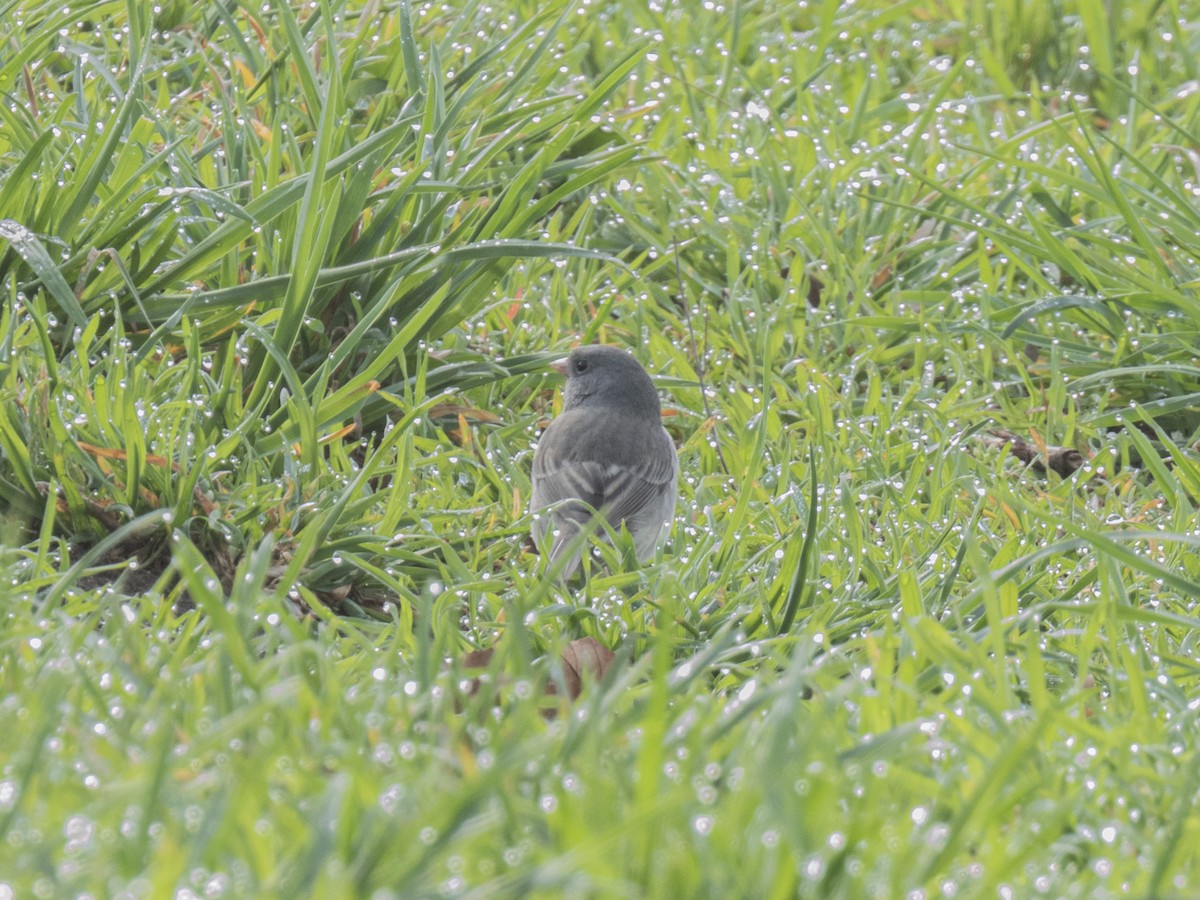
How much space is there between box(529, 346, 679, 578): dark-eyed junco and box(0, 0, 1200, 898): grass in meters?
0.09

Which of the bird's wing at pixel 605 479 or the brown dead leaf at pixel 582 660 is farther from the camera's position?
the bird's wing at pixel 605 479

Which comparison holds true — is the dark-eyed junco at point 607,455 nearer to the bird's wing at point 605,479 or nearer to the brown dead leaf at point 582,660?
the bird's wing at point 605,479

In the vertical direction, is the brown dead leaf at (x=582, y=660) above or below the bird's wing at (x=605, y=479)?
above

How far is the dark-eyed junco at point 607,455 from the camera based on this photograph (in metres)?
4.09

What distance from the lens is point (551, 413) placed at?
484 centimetres

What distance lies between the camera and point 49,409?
132 inches

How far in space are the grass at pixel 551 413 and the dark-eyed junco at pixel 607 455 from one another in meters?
0.09

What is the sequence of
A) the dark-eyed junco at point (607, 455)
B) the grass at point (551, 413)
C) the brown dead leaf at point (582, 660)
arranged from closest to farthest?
the grass at point (551, 413) → the brown dead leaf at point (582, 660) → the dark-eyed junco at point (607, 455)

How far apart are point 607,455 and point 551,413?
0.57 meters

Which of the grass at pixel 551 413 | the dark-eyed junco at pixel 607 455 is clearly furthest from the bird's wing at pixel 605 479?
the grass at pixel 551 413

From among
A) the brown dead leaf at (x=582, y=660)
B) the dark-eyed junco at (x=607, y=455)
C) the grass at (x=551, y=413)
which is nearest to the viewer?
the grass at (x=551, y=413)

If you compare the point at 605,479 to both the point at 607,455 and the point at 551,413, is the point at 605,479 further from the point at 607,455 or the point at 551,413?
the point at 551,413

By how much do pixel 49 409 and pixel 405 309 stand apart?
121 centimetres

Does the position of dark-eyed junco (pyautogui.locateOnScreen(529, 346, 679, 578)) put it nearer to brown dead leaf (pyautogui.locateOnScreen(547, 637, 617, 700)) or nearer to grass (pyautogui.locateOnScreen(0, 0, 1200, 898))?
grass (pyautogui.locateOnScreen(0, 0, 1200, 898))
